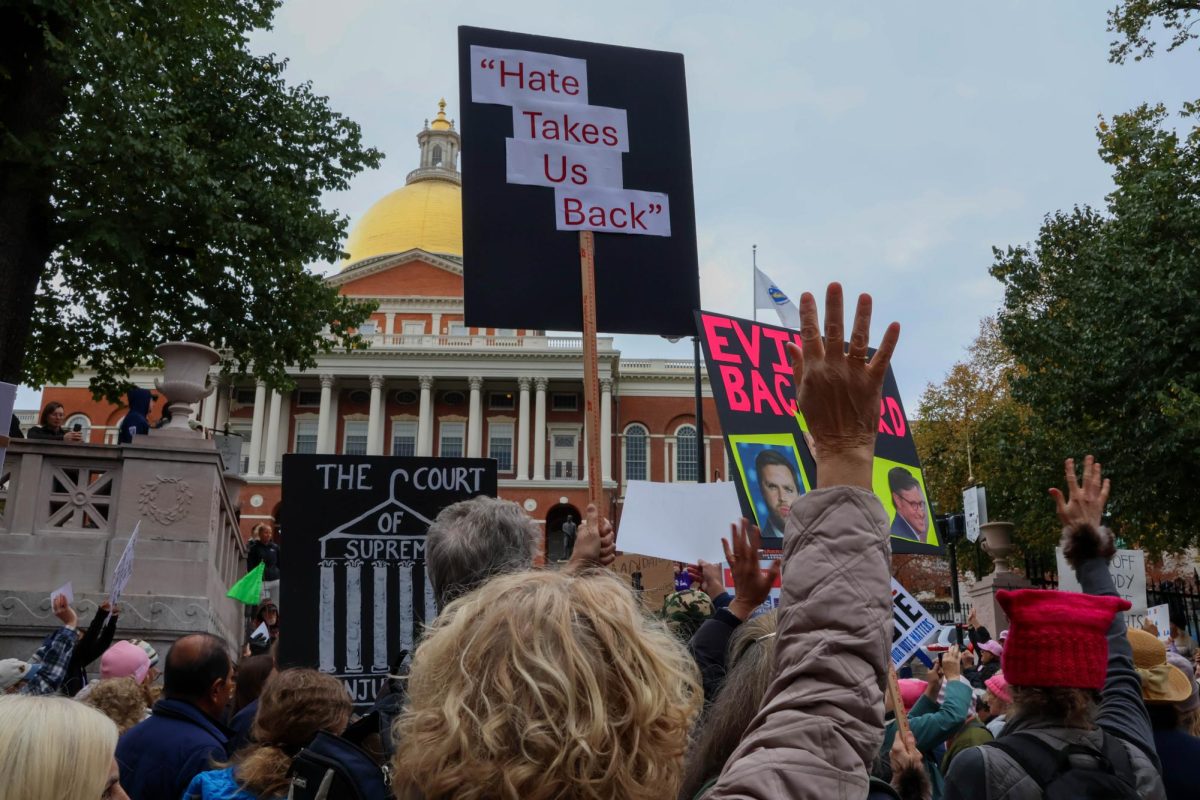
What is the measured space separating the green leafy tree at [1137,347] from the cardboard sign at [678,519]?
45.7 feet

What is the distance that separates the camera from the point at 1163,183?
1781 cm

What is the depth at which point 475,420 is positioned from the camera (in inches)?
2253

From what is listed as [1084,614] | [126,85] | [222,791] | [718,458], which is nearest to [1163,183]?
[126,85]

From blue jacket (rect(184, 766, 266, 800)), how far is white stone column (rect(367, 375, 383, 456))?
54.0m

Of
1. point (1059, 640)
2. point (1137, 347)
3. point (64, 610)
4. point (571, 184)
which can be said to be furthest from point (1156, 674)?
point (1137, 347)

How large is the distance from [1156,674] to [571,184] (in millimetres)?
2894

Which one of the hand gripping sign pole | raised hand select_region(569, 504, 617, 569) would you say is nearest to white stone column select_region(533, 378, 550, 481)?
the hand gripping sign pole

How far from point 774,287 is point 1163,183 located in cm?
1346

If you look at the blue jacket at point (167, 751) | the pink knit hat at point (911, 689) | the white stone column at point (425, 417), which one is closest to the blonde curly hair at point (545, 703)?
the blue jacket at point (167, 751)

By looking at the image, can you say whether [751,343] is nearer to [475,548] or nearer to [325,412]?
[475,548]

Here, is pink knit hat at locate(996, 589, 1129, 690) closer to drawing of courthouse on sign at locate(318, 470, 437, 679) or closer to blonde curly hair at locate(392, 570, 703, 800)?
blonde curly hair at locate(392, 570, 703, 800)

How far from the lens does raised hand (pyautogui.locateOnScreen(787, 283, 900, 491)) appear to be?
5.49ft

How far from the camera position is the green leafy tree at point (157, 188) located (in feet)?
43.2

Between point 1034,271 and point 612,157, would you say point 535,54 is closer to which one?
point 612,157
